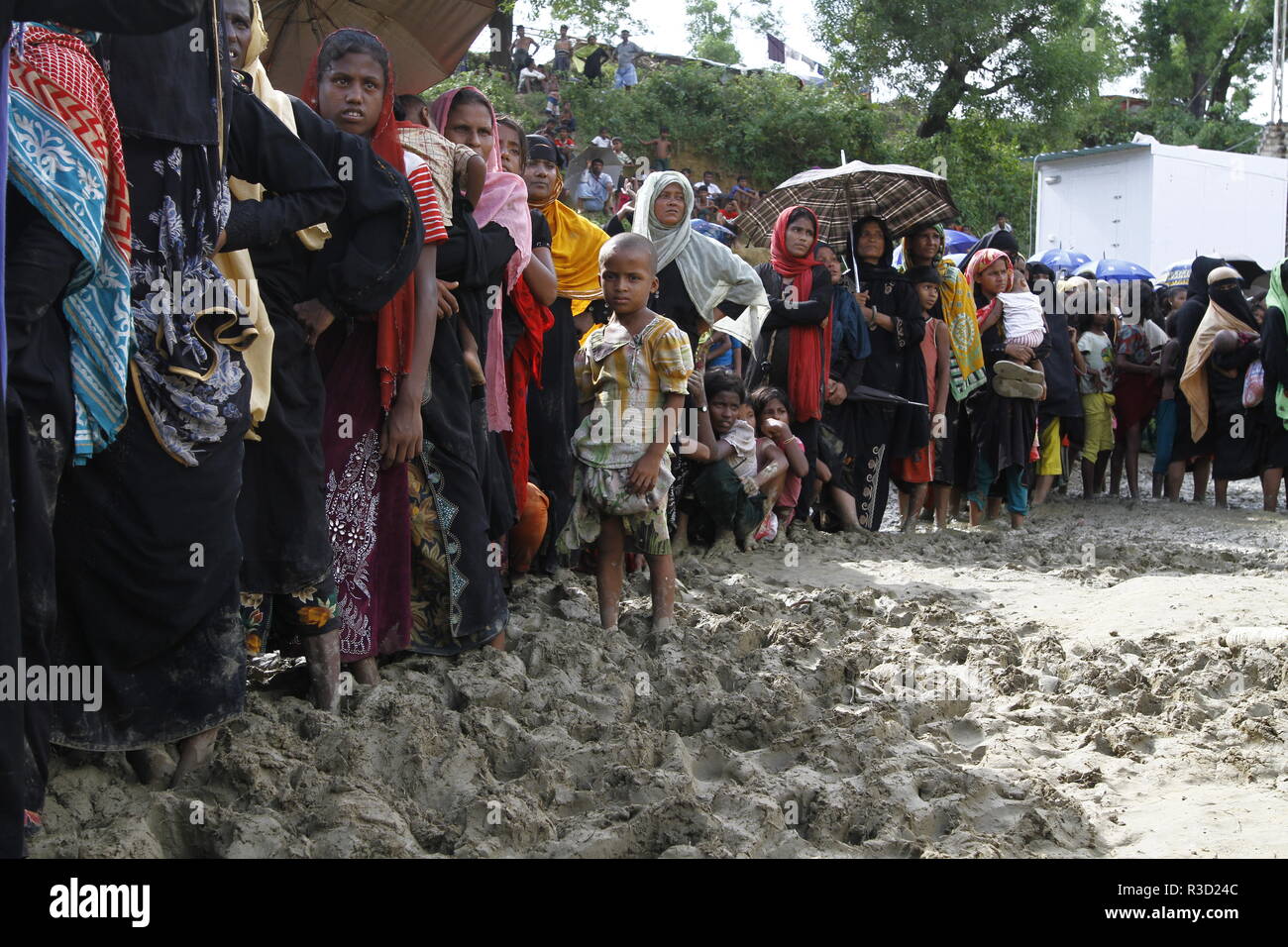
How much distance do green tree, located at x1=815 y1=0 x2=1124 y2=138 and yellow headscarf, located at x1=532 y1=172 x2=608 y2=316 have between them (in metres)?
23.1

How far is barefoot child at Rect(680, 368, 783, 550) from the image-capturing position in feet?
20.6

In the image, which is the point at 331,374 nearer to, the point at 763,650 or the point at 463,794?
the point at 463,794

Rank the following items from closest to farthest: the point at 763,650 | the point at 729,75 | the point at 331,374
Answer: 1. the point at 331,374
2. the point at 763,650
3. the point at 729,75

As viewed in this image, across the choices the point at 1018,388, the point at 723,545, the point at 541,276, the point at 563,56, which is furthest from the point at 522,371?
the point at 563,56

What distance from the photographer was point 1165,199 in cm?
1992

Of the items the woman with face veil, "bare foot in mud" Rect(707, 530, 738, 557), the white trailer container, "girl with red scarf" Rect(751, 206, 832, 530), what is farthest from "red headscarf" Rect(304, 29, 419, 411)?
the white trailer container

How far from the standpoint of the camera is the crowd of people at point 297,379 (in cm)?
235

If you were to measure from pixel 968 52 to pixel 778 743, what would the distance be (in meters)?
26.2

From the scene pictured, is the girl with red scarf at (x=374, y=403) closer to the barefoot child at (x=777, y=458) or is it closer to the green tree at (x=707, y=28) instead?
the barefoot child at (x=777, y=458)

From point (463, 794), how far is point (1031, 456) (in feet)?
21.7

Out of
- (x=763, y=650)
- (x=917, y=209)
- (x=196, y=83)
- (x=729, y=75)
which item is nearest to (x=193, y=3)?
(x=196, y=83)

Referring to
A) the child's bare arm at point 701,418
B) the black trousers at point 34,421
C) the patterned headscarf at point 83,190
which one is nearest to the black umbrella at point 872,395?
the child's bare arm at point 701,418

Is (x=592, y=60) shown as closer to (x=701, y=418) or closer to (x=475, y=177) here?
(x=701, y=418)
